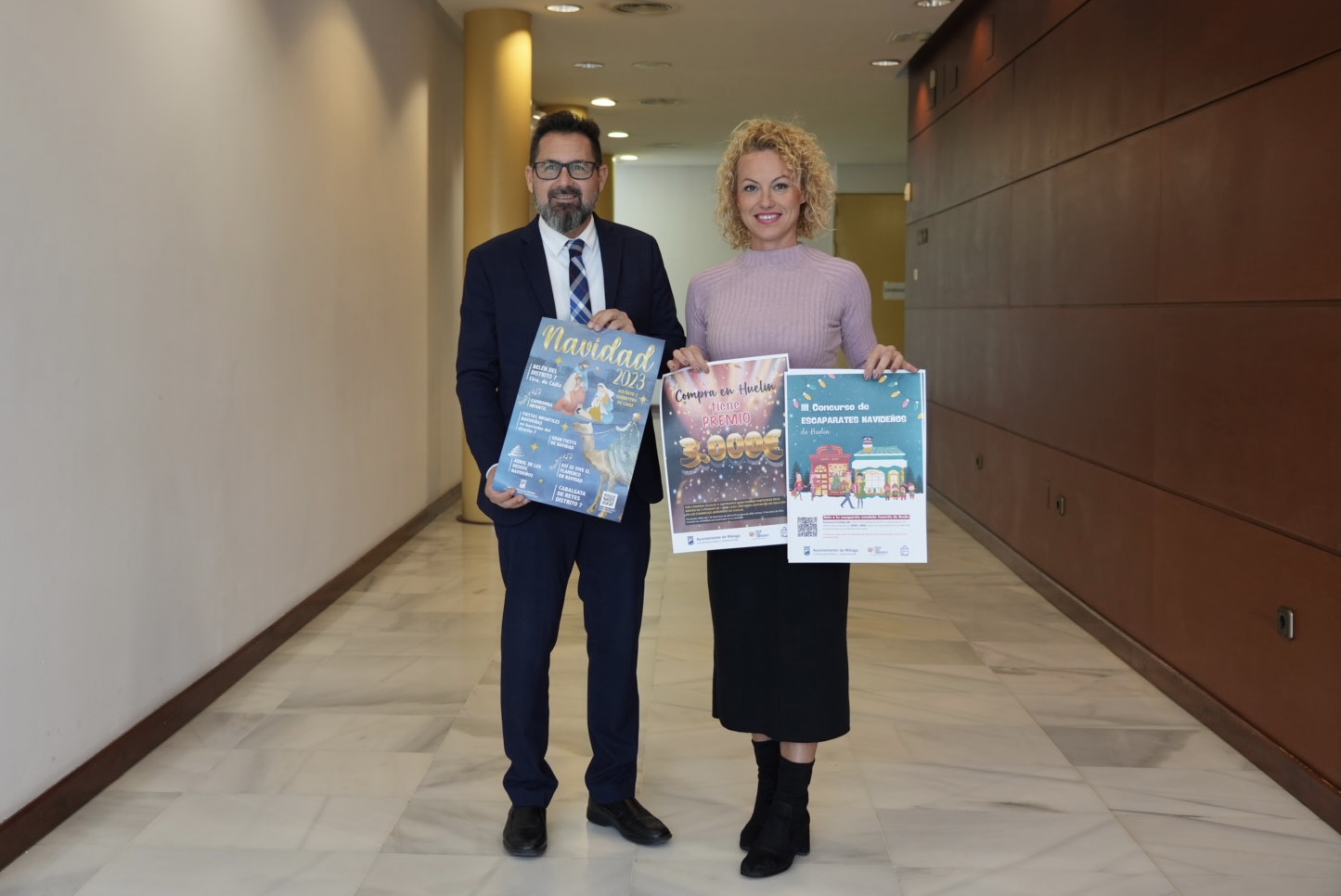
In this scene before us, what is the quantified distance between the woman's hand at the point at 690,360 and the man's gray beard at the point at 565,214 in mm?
383

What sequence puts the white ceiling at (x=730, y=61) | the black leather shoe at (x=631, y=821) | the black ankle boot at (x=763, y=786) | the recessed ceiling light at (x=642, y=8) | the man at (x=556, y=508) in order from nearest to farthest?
1. the man at (x=556, y=508)
2. the black ankle boot at (x=763, y=786)
3. the black leather shoe at (x=631, y=821)
4. the recessed ceiling light at (x=642, y=8)
5. the white ceiling at (x=730, y=61)

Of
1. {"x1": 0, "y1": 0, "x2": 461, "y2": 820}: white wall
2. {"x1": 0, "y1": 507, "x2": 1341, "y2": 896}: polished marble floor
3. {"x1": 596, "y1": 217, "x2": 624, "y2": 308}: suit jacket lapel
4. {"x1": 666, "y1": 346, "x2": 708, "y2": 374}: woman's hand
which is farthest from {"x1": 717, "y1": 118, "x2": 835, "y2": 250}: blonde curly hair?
{"x1": 0, "y1": 0, "x2": 461, "y2": 820}: white wall

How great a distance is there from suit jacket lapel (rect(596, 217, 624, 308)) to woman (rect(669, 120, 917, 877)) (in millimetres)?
202

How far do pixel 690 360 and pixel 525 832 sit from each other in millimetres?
1215

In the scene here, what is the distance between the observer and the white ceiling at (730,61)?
8016 millimetres

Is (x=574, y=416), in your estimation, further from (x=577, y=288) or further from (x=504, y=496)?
(x=577, y=288)

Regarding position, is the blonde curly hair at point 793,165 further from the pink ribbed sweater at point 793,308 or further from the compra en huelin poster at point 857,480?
the compra en huelin poster at point 857,480

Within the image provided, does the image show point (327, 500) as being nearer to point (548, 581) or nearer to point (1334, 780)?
point (548, 581)

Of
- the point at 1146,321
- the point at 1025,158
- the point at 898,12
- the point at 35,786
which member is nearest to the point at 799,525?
the point at 35,786

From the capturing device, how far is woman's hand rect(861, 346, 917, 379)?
8.86ft

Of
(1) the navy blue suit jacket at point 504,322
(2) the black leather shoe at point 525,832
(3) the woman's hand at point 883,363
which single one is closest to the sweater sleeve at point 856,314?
(3) the woman's hand at point 883,363

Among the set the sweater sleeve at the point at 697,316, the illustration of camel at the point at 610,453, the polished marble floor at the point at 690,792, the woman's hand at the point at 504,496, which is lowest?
the polished marble floor at the point at 690,792

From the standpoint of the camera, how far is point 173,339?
3.96 meters

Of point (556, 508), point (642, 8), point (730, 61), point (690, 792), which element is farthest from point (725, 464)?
point (730, 61)
